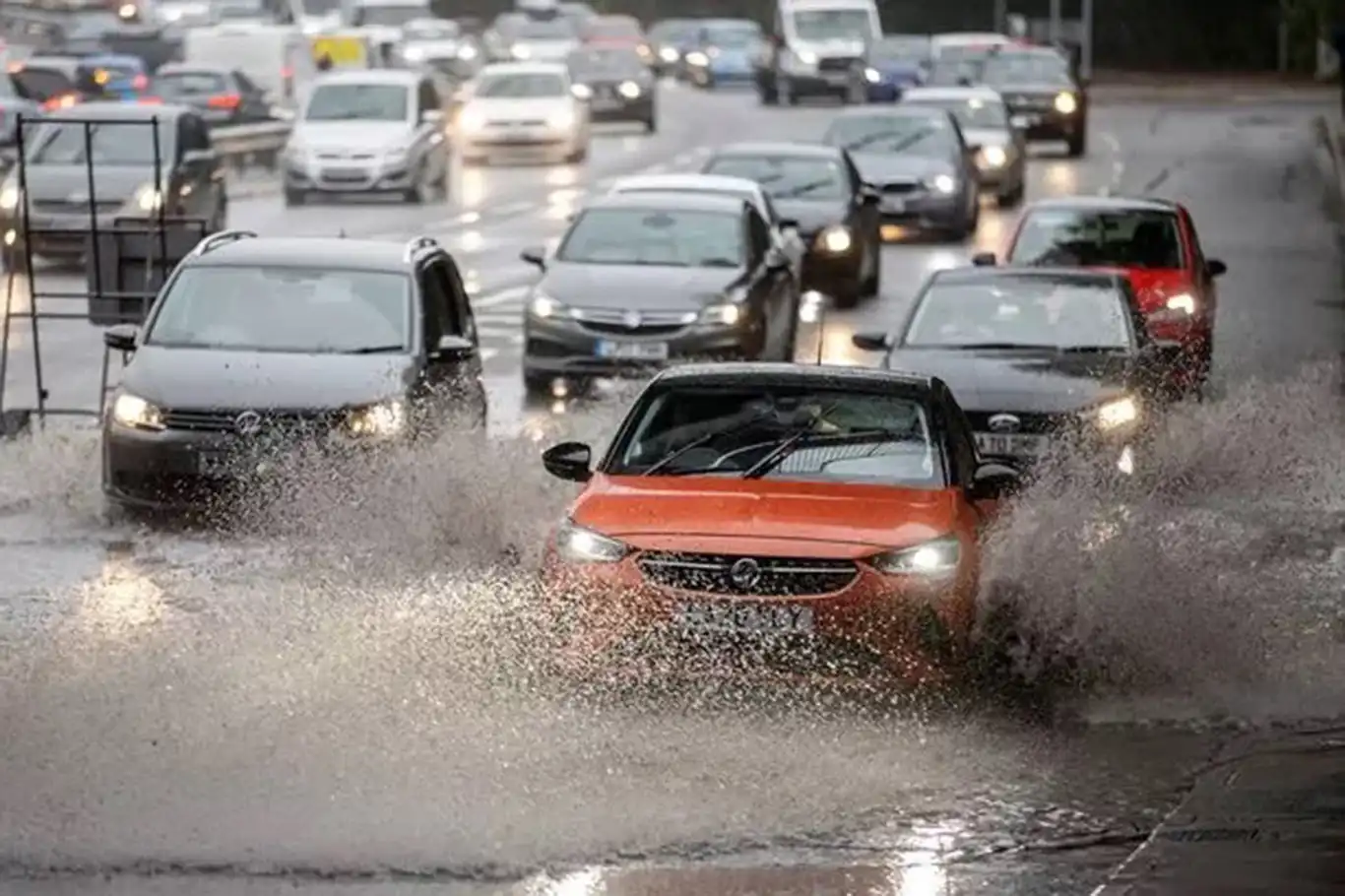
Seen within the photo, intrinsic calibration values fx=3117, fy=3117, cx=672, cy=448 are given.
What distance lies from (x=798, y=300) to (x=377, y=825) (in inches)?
654

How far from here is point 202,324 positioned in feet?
56.6

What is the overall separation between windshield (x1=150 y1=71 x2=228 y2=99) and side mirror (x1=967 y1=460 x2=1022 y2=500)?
38.6 m

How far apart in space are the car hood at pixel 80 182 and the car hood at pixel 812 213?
21.2 feet

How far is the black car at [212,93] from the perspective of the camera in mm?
48938

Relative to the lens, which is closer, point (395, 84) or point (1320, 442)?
point (1320, 442)

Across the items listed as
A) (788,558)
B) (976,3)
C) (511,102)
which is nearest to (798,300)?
(788,558)

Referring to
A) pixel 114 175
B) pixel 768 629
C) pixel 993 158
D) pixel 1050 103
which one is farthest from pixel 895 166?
pixel 768 629

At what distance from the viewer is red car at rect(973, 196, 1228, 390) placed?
923 inches

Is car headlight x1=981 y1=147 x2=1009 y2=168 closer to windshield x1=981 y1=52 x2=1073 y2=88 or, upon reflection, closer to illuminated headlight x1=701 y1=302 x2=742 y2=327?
windshield x1=981 y1=52 x2=1073 y2=88

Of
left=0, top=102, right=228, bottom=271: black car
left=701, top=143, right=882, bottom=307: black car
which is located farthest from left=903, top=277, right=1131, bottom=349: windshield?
left=0, top=102, right=228, bottom=271: black car

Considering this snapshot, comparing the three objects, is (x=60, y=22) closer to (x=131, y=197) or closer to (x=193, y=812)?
(x=131, y=197)

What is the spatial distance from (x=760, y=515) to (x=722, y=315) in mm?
11036

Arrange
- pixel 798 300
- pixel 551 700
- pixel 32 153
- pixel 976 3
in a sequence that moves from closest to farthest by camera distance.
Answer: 1. pixel 551 700
2. pixel 798 300
3. pixel 32 153
4. pixel 976 3

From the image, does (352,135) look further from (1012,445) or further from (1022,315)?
(1012,445)
